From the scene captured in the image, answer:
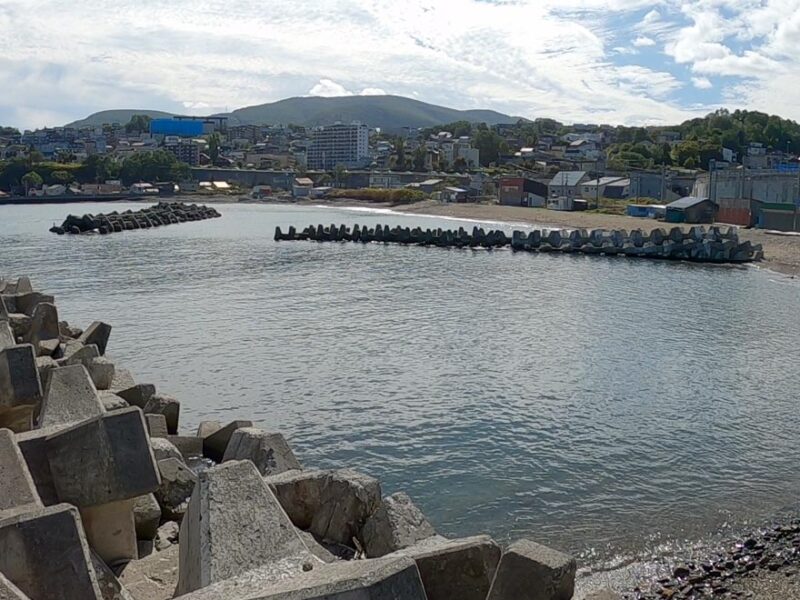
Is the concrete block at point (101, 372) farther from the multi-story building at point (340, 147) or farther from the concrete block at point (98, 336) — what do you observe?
the multi-story building at point (340, 147)

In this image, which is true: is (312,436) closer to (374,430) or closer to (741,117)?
(374,430)

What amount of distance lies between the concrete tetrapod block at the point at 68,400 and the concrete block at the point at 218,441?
3.00m

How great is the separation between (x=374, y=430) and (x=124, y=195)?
110 metres

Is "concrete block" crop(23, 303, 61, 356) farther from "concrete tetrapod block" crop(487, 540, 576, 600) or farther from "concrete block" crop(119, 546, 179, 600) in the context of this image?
"concrete tetrapod block" crop(487, 540, 576, 600)

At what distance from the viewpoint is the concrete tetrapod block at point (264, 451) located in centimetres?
749

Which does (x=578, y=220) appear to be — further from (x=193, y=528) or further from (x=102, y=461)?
(x=193, y=528)

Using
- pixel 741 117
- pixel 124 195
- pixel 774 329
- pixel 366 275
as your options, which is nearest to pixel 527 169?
pixel 741 117

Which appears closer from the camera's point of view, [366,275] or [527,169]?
[366,275]

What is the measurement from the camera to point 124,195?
113438 mm

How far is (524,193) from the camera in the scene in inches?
3450

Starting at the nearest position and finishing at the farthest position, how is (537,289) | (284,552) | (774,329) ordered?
(284,552) < (774,329) < (537,289)

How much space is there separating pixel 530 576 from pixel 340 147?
183760mm

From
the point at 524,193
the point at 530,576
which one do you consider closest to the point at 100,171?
the point at 524,193

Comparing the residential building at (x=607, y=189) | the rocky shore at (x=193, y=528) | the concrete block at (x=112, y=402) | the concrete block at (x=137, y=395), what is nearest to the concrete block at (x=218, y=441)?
the concrete block at (x=112, y=402)
